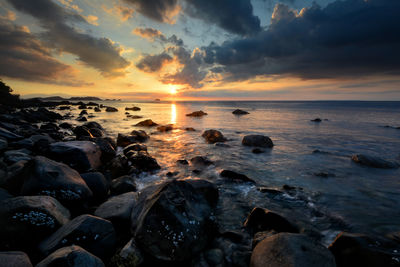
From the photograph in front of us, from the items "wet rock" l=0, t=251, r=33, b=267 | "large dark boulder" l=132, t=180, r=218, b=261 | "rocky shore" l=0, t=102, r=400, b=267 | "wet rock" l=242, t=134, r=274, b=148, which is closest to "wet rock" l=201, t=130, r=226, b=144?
"wet rock" l=242, t=134, r=274, b=148

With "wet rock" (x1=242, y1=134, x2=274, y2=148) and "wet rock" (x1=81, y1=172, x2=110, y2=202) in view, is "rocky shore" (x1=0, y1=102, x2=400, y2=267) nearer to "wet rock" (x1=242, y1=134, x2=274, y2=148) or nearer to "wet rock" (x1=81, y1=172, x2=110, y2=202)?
"wet rock" (x1=81, y1=172, x2=110, y2=202)

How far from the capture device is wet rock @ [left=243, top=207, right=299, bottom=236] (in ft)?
13.4

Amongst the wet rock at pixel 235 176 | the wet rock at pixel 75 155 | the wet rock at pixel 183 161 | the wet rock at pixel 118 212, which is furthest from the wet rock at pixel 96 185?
the wet rock at pixel 235 176

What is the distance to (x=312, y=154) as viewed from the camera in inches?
443

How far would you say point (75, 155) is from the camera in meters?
6.94

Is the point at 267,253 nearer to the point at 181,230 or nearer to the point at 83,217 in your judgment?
the point at 181,230

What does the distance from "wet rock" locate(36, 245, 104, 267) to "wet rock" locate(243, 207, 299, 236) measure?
11.3 ft

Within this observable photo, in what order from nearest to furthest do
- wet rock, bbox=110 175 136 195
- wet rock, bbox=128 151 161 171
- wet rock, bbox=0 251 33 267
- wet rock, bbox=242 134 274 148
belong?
wet rock, bbox=0 251 33 267 < wet rock, bbox=110 175 136 195 < wet rock, bbox=128 151 161 171 < wet rock, bbox=242 134 274 148

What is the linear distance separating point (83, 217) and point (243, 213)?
4.12 m

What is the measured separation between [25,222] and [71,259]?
1.65 meters

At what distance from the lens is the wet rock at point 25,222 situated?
9.91 feet

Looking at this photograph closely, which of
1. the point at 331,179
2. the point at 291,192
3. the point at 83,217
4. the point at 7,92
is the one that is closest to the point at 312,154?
the point at 331,179

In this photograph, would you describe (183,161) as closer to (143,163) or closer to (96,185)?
(143,163)

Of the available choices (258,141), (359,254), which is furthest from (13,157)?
(258,141)
